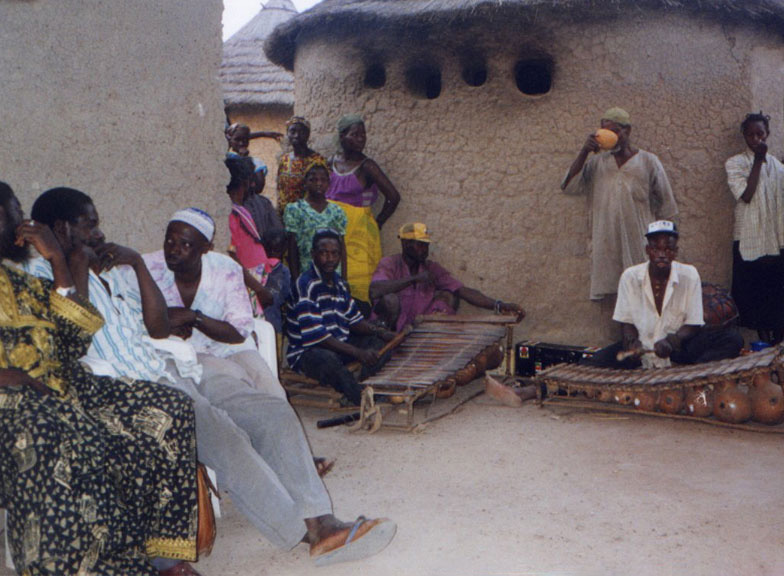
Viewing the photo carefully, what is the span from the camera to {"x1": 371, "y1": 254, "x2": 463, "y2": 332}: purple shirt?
637cm

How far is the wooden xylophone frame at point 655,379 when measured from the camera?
15.7ft

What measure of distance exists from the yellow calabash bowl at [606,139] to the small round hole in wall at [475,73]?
1.31 meters

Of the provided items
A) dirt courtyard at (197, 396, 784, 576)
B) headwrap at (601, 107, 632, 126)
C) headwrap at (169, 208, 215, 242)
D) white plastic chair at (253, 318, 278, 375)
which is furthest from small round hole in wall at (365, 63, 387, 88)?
headwrap at (169, 208, 215, 242)

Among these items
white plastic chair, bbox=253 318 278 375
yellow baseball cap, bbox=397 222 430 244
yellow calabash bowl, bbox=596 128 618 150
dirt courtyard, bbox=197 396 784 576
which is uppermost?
yellow calabash bowl, bbox=596 128 618 150

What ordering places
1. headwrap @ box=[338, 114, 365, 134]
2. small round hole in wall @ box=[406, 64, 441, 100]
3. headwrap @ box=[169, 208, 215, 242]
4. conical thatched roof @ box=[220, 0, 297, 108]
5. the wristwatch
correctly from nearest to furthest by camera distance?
the wristwatch, headwrap @ box=[169, 208, 215, 242], headwrap @ box=[338, 114, 365, 134], small round hole in wall @ box=[406, 64, 441, 100], conical thatched roof @ box=[220, 0, 297, 108]

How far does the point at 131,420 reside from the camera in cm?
294

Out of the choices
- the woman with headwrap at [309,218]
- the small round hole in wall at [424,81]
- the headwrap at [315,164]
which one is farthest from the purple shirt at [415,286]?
the small round hole in wall at [424,81]

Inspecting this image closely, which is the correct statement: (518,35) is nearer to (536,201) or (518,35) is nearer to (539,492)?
(536,201)

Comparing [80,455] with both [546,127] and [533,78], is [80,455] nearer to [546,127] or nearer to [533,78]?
[546,127]

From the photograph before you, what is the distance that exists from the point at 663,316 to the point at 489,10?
2.78 m

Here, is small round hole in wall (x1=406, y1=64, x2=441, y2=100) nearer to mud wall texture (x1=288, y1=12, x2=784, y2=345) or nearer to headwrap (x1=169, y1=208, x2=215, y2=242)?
mud wall texture (x1=288, y1=12, x2=784, y2=345)

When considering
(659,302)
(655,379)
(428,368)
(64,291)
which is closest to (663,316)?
(659,302)

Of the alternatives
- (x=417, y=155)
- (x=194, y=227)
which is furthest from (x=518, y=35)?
Result: (x=194, y=227)

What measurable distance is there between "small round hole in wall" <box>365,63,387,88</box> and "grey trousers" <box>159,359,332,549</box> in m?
4.66
